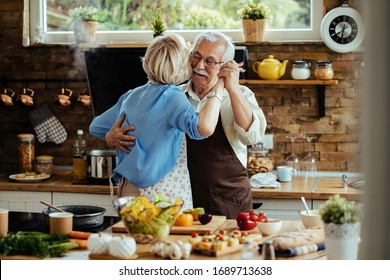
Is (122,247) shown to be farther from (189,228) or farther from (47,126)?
(47,126)

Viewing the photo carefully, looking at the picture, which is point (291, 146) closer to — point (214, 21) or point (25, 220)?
point (214, 21)

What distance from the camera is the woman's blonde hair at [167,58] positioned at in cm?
296

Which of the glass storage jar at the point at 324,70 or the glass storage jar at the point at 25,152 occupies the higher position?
the glass storage jar at the point at 324,70

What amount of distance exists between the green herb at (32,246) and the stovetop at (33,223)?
0.30m

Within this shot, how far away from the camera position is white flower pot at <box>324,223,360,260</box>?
7.20 feet

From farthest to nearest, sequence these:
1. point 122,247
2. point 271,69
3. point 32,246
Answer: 1. point 271,69
2. point 32,246
3. point 122,247

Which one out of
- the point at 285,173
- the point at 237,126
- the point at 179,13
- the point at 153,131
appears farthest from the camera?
the point at 179,13

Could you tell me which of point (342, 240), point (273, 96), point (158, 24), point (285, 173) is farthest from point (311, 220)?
point (158, 24)

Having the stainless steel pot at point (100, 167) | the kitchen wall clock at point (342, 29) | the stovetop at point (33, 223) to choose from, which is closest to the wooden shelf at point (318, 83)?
the kitchen wall clock at point (342, 29)

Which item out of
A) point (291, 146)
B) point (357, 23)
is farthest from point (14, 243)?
point (357, 23)

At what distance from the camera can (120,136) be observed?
3.10 meters

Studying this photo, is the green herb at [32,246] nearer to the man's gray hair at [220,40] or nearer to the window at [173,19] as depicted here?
the man's gray hair at [220,40]

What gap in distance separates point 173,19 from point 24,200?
1.62m

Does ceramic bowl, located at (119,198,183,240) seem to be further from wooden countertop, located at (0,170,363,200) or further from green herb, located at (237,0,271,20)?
green herb, located at (237,0,271,20)
